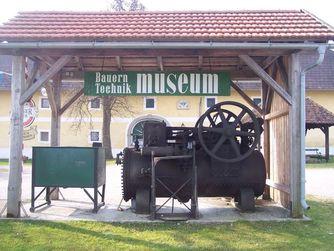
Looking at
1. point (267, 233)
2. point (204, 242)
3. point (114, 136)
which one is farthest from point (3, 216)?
point (114, 136)

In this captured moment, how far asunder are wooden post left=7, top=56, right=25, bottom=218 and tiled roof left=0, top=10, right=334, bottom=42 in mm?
971

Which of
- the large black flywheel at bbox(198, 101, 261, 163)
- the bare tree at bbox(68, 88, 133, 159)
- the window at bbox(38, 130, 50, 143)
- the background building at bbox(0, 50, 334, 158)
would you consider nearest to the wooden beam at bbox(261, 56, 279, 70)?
the large black flywheel at bbox(198, 101, 261, 163)

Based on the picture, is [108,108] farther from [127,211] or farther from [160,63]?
[127,211]

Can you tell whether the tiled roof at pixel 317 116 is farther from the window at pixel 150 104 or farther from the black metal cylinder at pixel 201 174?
the black metal cylinder at pixel 201 174

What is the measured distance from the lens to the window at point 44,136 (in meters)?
38.8

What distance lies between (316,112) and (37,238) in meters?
25.4

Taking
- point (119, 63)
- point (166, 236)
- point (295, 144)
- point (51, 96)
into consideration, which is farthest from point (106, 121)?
point (166, 236)

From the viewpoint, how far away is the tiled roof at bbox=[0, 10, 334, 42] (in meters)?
9.38

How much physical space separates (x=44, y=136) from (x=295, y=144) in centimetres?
3191

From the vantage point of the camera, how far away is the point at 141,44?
30.6ft

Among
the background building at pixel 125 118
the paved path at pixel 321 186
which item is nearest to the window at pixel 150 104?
the background building at pixel 125 118

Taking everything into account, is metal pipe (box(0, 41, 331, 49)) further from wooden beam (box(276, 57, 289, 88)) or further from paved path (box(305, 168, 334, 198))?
paved path (box(305, 168, 334, 198))

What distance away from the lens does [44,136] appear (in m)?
39.1

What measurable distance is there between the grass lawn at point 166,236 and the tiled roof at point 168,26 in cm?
349
